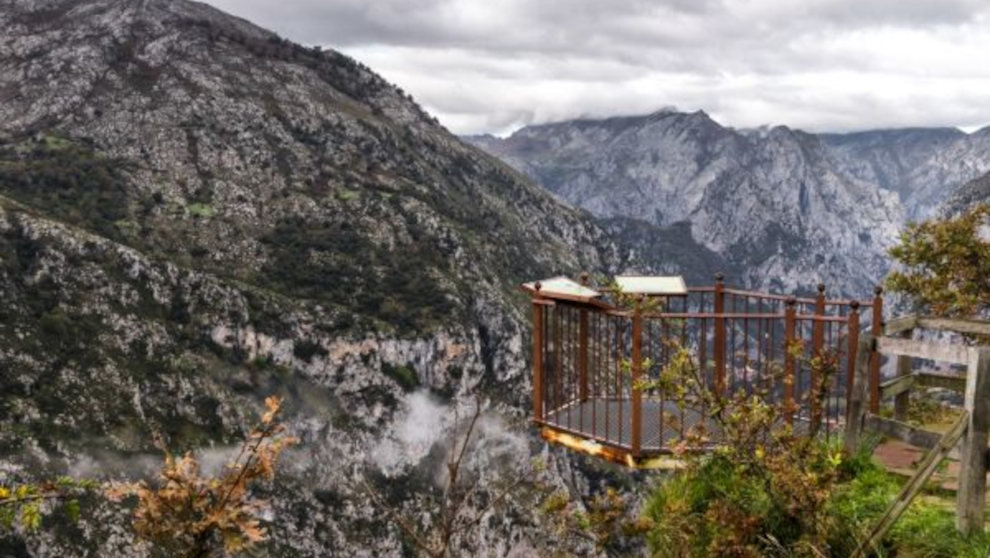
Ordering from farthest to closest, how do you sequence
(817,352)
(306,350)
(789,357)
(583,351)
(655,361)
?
(306,350) → (583,351) → (655,361) → (789,357) → (817,352)

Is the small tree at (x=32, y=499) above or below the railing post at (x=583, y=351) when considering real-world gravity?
above

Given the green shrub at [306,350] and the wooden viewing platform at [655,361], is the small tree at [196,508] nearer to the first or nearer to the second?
the wooden viewing platform at [655,361]

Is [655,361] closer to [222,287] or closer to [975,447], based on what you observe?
[975,447]

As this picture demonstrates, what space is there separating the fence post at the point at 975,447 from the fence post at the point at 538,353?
559 cm

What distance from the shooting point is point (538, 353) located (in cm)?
1184

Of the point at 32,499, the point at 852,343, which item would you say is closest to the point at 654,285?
the point at 852,343

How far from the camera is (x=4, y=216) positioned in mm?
123188

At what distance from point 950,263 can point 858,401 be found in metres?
7.47

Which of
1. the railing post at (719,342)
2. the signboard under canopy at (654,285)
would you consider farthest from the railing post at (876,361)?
the signboard under canopy at (654,285)

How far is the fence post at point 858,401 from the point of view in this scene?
31.2ft

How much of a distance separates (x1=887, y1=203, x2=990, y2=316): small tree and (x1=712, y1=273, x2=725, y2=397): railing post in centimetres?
444

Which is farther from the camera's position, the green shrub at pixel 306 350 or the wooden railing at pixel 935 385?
the green shrub at pixel 306 350

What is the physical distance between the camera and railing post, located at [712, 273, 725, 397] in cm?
827

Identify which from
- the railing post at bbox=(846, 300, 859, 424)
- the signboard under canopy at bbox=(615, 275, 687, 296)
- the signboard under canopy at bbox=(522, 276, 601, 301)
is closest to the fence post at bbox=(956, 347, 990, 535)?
Answer: the railing post at bbox=(846, 300, 859, 424)
